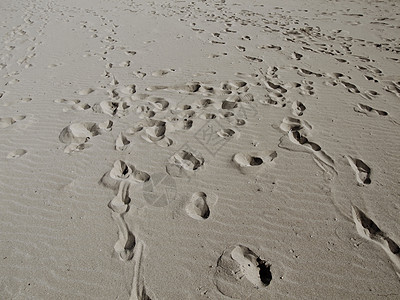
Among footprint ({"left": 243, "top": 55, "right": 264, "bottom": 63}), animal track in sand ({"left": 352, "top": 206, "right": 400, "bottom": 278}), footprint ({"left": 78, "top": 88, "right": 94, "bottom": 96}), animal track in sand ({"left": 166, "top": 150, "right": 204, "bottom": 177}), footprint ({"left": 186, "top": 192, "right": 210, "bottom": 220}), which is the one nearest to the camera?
animal track in sand ({"left": 352, "top": 206, "right": 400, "bottom": 278})

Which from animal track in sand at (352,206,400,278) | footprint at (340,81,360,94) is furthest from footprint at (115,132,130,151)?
footprint at (340,81,360,94)

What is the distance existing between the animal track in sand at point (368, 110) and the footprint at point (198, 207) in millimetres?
2207

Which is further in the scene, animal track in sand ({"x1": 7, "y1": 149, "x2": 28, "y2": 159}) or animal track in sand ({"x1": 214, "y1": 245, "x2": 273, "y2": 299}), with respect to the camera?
animal track in sand ({"x1": 7, "y1": 149, "x2": 28, "y2": 159})

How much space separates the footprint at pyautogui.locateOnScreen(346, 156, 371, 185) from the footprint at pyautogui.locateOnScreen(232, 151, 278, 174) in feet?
2.16

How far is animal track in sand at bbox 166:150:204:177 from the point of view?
2311 millimetres

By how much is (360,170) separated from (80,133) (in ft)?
8.94

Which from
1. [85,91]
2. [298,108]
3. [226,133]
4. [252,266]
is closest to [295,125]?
[298,108]

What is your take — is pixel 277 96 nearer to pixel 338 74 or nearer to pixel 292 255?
pixel 338 74

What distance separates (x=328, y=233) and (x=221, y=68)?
3.02 metres

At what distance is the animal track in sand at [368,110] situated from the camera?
3.01 meters

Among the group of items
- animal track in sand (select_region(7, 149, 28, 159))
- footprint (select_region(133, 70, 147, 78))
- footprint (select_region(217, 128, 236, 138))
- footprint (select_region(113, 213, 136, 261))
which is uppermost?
footprint (select_region(217, 128, 236, 138))

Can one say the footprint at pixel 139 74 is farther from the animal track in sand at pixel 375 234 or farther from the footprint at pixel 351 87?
the animal track in sand at pixel 375 234

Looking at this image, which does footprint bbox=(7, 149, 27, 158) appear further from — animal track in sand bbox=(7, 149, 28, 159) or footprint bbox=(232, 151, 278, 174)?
footprint bbox=(232, 151, 278, 174)

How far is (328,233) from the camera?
1820 mm
